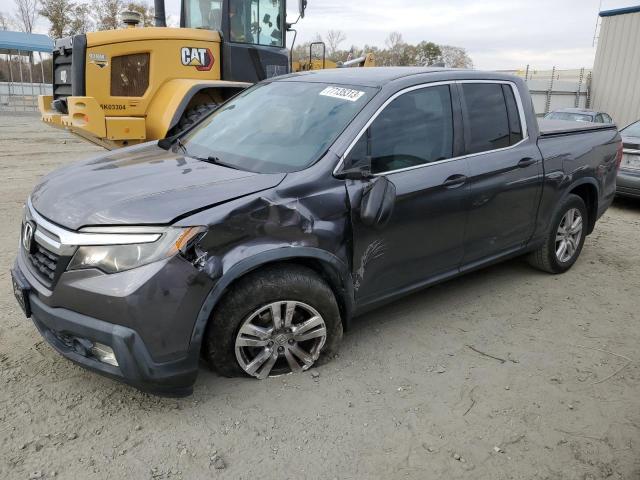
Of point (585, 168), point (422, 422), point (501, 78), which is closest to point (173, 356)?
point (422, 422)

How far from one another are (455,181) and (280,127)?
1257 mm

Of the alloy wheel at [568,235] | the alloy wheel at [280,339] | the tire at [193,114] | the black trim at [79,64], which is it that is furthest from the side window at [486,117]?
the black trim at [79,64]

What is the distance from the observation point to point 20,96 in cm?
2831

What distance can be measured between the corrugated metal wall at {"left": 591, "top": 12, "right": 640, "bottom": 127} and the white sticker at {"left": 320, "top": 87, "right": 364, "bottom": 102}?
18.4 meters

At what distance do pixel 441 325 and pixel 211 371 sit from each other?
5.70 feet

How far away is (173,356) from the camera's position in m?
2.62

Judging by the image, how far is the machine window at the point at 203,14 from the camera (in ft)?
25.9

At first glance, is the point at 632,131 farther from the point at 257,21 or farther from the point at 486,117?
the point at 257,21

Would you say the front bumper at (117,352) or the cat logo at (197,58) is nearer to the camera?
the front bumper at (117,352)

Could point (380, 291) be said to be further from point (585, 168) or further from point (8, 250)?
point (8, 250)

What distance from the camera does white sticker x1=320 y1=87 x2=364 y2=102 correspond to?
342cm

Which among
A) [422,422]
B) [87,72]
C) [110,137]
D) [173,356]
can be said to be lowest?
[422,422]

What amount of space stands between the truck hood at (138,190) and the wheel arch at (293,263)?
1.18 feet

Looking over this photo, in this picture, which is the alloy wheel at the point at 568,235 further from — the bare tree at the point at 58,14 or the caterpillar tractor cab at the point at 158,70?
the bare tree at the point at 58,14
